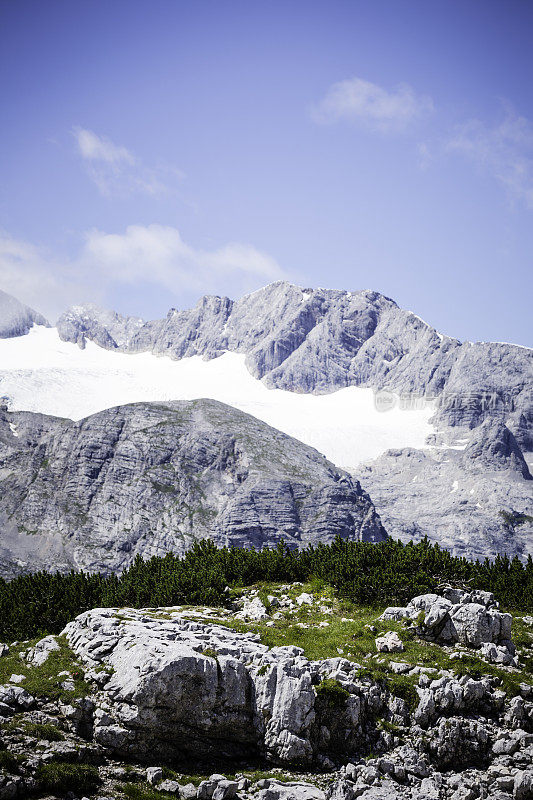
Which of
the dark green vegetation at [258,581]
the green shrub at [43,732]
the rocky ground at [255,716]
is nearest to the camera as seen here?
the green shrub at [43,732]

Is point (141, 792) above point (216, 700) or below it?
below

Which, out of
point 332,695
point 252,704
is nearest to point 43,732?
point 252,704

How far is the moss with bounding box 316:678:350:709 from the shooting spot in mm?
41500

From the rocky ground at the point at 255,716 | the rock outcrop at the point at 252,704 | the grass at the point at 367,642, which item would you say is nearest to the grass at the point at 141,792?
the rocky ground at the point at 255,716

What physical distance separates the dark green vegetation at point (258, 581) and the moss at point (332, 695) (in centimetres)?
2322

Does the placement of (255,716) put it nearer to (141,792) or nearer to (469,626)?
(141,792)

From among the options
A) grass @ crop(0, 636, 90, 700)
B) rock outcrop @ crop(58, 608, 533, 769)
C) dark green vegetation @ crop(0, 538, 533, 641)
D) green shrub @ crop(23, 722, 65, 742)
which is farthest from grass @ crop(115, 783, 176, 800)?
dark green vegetation @ crop(0, 538, 533, 641)

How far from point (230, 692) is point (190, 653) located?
3634 millimetres

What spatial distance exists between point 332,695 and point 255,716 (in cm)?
523

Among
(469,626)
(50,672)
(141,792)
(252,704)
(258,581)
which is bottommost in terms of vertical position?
(141,792)

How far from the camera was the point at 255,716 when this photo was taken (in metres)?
41.2

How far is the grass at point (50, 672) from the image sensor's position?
125 feet

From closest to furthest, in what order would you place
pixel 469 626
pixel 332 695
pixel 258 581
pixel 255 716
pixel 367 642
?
pixel 255 716, pixel 332 695, pixel 367 642, pixel 469 626, pixel 258 581

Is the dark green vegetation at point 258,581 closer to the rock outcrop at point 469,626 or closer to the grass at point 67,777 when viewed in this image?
the rock outcrop at point 469,626
